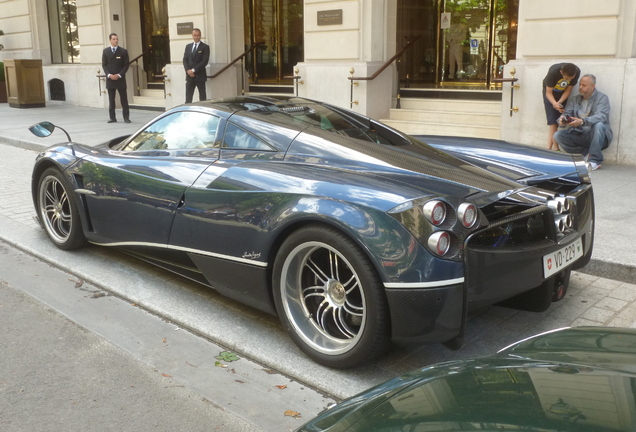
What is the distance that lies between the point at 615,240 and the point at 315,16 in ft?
30.7

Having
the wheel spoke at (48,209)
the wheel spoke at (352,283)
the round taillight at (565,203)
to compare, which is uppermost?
the round taillight at (565,203)

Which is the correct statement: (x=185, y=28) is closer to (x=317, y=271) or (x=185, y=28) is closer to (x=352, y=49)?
(x=352, y=49)

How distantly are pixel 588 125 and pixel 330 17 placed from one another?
6.06 m

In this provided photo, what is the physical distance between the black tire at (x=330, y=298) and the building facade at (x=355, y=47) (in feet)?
24.0

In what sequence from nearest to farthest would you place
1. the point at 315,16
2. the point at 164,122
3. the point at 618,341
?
the point at 618,341, the point at 164,122, the point at 315,16

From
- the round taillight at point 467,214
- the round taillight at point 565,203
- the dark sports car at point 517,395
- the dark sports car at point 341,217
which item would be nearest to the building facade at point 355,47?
the dark sports car at point 341,217

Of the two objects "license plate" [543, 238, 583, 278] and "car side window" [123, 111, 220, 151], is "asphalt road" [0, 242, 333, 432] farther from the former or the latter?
"license plate" [543, 238, 583, 278]

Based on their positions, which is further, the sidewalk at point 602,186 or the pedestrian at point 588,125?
the pedestrian at point 588,125

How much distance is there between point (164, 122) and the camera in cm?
477

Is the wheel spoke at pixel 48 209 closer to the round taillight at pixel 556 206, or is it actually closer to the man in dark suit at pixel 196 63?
the round taillight at pixel 556 206

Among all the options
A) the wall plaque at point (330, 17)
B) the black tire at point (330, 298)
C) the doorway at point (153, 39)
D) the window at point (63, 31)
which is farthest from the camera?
the window at point (63, 31)

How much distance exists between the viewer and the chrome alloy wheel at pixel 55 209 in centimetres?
549

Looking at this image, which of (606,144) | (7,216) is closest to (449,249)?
(7,216)

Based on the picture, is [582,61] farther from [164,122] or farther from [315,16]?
[164,122]
